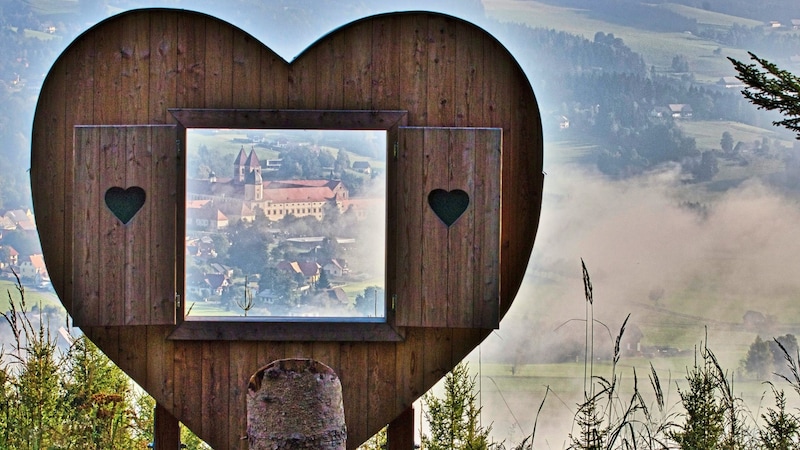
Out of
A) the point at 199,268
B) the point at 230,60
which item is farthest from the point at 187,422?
the point at 230,60

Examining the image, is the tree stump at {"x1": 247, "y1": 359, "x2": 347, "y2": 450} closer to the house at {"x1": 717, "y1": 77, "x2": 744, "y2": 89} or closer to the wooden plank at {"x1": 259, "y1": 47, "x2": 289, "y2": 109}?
the wooden plank at {"x1": 259, "y1": 47, "x2": 289, "y2": 109}

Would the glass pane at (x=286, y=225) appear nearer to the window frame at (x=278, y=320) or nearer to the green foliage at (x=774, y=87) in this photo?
the window frame at (x=278, y=320)

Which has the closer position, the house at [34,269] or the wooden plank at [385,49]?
the wooden plank at [385,49]

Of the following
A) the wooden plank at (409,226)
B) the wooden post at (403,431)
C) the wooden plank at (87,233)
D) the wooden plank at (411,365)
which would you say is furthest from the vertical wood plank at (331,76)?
the wooden post at (403,431)

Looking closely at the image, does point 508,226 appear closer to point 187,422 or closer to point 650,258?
point 187,422

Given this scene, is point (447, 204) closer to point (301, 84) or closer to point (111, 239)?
point (301, 84)

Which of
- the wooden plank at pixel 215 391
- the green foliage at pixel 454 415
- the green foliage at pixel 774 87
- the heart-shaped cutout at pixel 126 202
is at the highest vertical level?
the green foliage at pixel 774 87
